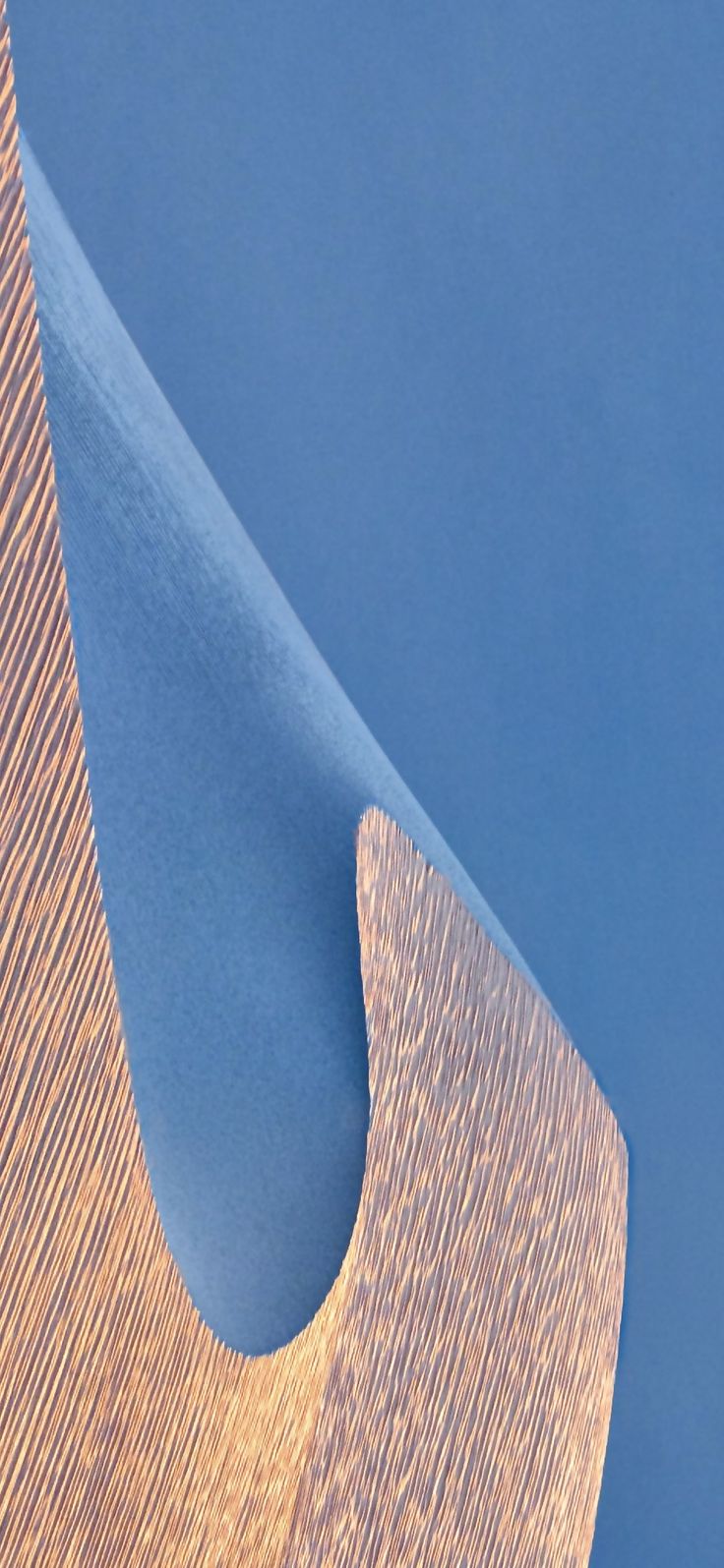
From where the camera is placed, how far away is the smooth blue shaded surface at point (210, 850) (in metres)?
0.76

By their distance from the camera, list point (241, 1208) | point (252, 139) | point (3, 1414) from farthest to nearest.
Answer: point (252, 139)
point (241, 1208)
point (3, 1414)

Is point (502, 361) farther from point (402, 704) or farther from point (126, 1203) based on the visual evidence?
point (126, 1203)

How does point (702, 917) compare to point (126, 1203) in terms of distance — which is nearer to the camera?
point (126, 1203)

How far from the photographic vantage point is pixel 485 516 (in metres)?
1.43

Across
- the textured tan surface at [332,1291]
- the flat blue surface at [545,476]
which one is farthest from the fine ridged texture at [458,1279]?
the flat blue surface at [545,476]

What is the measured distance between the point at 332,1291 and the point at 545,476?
2.93ft

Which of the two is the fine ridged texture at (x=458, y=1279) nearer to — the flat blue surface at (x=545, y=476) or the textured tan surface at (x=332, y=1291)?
the textured tan surface at (x=332, y=1291)

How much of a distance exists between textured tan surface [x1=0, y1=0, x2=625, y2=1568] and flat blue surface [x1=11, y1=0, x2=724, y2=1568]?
550 mm

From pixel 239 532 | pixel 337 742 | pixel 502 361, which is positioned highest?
pixel 502 361

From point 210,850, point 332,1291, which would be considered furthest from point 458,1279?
point 210,850

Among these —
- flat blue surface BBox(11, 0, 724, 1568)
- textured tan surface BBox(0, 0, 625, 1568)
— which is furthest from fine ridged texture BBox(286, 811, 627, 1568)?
flat blue surface BBox(11, 0, 724, 1568)

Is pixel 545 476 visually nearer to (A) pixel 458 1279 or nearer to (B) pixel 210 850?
(B) pixel 210 850

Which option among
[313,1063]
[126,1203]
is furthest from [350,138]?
[126,1203]

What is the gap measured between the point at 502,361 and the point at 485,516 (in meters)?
0.15
